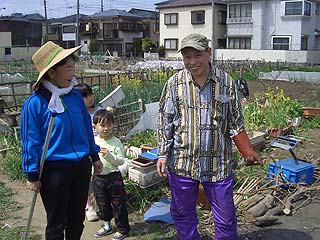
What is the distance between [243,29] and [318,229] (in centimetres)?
3096

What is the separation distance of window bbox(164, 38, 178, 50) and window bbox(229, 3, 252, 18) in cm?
597

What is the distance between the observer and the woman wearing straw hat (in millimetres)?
2332

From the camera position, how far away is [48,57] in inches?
95.2

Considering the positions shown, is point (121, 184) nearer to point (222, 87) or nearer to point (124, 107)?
point (222, 87)

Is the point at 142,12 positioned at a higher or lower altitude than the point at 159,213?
higher

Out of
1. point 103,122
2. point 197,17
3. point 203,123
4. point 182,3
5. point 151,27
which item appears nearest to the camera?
point 203,123

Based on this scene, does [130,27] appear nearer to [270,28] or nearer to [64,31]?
[64,31]

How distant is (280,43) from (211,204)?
30.5 metres

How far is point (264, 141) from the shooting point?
6.11 meters

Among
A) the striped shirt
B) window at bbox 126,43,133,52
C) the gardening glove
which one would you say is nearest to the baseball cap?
the striped shirt

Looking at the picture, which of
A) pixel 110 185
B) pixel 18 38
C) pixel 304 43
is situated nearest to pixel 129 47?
pixel 18 38

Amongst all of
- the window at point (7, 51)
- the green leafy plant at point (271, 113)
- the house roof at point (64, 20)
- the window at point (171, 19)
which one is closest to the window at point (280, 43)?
the window at point (171, 19)

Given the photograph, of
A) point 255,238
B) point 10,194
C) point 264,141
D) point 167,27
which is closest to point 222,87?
point 255,238

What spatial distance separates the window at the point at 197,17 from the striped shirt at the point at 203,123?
33683 millimetres
